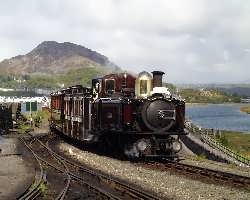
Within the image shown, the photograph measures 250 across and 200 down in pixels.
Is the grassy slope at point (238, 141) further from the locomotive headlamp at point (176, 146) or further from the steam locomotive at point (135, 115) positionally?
the locomotive headlamp at point (176, 146)

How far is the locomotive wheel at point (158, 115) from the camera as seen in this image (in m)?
24.2

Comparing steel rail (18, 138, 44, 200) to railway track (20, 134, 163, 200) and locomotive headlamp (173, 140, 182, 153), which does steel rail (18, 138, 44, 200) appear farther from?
locomotive headlamp (173, 140, 182, 153)

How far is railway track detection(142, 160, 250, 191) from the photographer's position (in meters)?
18.1

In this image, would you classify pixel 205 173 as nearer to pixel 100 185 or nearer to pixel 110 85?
pixel 100 185

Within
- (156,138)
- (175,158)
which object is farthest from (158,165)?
(175,158)

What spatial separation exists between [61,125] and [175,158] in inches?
606

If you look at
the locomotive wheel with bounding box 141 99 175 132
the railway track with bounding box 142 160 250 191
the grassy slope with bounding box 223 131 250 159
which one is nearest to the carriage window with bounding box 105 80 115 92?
the locomotive wheel with bounding box 141 99 175 132

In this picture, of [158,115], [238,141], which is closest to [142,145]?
[158,115]

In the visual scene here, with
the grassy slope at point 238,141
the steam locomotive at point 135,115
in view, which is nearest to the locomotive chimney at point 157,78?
the steam locomotive at point 135,115

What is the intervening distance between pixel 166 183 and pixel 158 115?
6.41 m

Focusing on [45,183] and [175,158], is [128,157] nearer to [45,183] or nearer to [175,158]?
[175,158]

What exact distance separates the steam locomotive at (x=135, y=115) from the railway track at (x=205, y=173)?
115 cm

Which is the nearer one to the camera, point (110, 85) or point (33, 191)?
point (33, 191)

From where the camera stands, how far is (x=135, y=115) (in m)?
24.4
